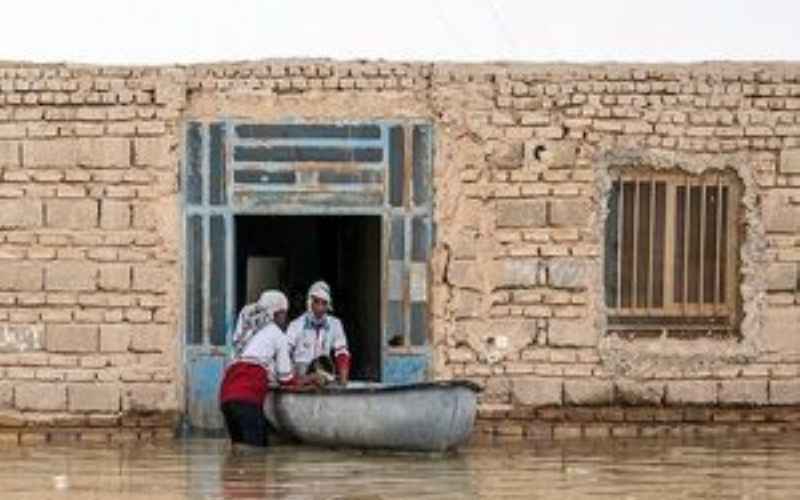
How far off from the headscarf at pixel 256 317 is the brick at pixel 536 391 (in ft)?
6.52

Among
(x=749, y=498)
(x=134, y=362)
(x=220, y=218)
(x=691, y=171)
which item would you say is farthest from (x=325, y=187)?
(x=749, y=498)

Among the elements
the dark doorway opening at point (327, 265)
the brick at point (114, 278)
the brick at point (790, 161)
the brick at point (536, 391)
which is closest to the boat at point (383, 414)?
the brick at point (536, 391)

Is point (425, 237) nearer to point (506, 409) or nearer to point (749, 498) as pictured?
point (506, 409)

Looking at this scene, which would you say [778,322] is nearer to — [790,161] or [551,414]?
[790,161]

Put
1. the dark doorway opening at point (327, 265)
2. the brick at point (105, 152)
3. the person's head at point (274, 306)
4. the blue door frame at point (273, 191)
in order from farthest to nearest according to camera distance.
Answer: the dark doorway opening at point (327, 265) < the blue door frame at point (273, 191) < the brick at point (105, 152) < the person's head at point (274, 306)

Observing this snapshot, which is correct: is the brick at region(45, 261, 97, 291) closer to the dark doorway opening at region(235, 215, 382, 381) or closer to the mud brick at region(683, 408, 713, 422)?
the dark doorway opening at region(235, 215, 382, 381)

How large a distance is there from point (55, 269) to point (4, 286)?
43 centimetres

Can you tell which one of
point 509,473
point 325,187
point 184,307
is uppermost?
point 325,187

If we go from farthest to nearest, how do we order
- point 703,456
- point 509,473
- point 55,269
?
point 55,269 < point 703,456 < point 509,473

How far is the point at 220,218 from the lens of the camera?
1226 centimetres

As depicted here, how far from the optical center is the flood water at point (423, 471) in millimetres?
9070

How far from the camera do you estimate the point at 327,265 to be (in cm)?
1850

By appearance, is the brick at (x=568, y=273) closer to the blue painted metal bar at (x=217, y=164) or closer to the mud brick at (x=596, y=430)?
the mud brick at (x=596, y=430)

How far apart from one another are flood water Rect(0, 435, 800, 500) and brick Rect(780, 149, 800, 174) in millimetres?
2131
